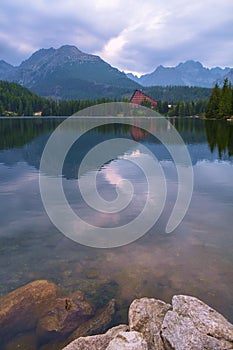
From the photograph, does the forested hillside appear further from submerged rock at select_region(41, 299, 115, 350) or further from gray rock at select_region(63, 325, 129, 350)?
gray rock at select_region(63, 325, 129, 350)

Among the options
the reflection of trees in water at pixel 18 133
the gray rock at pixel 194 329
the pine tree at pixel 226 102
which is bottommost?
the gray rock at pixel 194 329

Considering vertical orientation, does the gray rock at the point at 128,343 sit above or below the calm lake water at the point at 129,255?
above

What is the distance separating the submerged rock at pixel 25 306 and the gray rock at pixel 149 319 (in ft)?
12.5

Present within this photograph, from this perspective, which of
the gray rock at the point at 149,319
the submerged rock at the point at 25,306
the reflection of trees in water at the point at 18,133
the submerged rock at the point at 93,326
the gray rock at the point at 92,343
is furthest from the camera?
the reflection of trees in water at the point at 18,133

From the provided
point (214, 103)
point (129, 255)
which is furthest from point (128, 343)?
point (214, 103)

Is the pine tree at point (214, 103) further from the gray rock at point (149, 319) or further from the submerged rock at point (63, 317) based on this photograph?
the gray rock at point (149, 319)

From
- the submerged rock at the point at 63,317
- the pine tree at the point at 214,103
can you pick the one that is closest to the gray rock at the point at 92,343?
the submerged rock at the point at 63,317

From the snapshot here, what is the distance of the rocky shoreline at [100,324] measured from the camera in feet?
23.5

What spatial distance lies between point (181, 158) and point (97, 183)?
68.3ft

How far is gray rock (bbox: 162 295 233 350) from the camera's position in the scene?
6.98 m

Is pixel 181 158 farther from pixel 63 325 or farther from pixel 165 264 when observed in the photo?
pixel 63 325

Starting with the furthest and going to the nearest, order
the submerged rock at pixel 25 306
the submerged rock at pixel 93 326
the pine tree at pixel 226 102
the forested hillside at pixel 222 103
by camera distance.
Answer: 1. the forested hillside at pixel 222 103
2. the pine tree at pixel 226 102
3. the submerged rock at pixel 25 306
4. the submerged rock at pixel 93 326

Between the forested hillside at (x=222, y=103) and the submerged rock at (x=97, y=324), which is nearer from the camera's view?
the submerged rock at (x=97, y=324)

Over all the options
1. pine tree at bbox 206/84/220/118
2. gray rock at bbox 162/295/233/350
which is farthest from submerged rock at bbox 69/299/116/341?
pine tree at bbox 206/84/220/118
